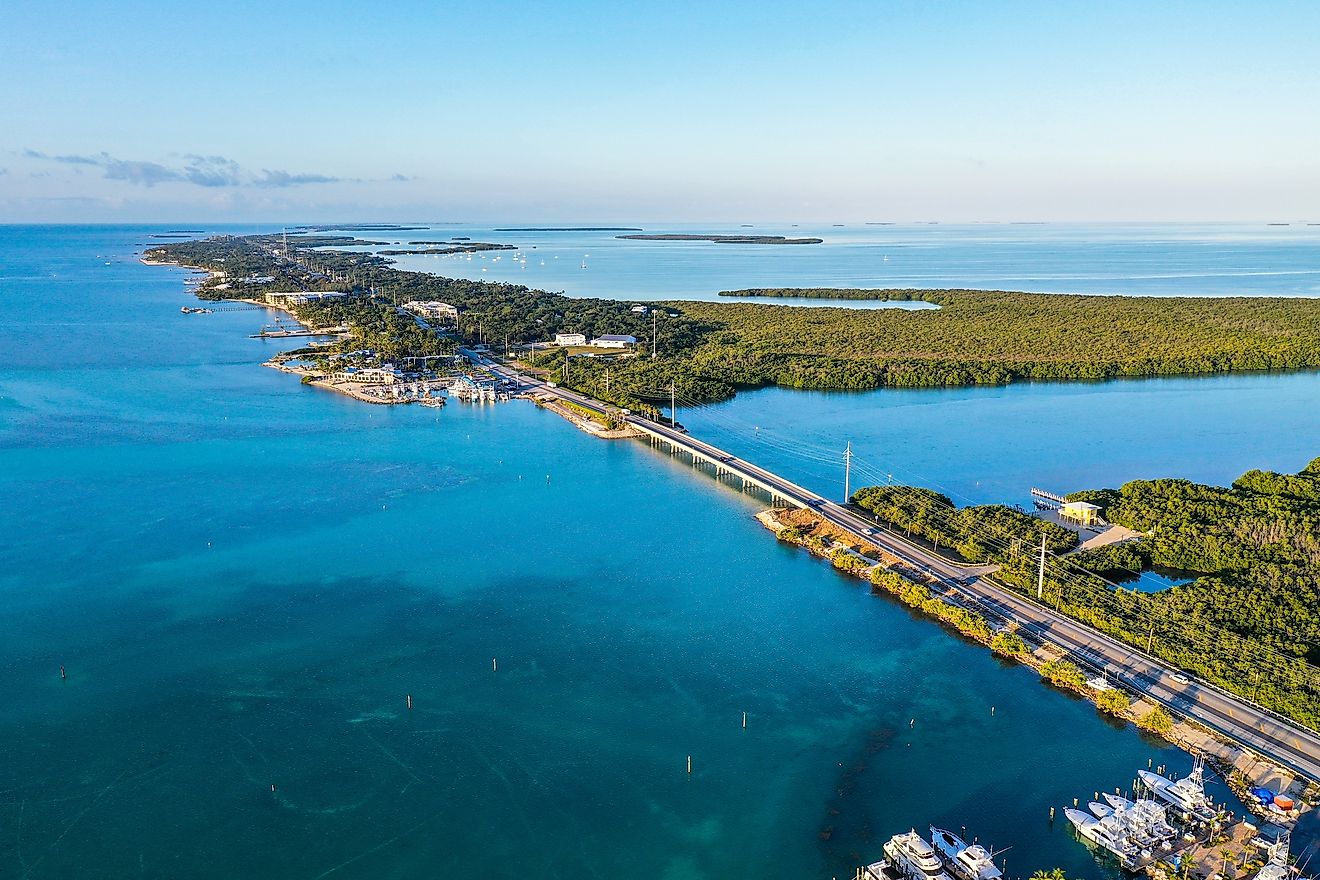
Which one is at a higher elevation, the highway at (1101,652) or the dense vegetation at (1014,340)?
the dense vegetation at (1014,340)

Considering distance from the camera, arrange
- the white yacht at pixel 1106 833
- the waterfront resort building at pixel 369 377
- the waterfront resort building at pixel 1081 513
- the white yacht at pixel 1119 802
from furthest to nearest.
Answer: the waterfront resort building at pixel 369 377, the waterfront resort building at pixel 1081 513, the white yacht at pixel 1119 802, the white yacht at pixel 1106 833

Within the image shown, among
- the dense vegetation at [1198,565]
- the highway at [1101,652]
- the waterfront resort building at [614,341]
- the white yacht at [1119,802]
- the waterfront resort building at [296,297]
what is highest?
the waterfront resort building at [296,297]

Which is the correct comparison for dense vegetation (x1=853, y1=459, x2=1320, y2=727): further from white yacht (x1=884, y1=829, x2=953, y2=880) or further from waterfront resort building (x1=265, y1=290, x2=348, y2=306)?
waterfront resort building (x1=265, y1=290, x2=348, y2=306)

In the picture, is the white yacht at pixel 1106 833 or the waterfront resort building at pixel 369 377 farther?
the waterfront resort building at pixel 369 377

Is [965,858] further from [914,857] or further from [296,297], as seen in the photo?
[296,297]

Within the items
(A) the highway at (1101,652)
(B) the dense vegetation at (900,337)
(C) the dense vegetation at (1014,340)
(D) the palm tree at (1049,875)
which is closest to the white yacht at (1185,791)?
(A) the highway at (1101,652)

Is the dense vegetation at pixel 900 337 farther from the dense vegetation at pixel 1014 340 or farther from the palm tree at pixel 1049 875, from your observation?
the palm tree at pixel 1049 875

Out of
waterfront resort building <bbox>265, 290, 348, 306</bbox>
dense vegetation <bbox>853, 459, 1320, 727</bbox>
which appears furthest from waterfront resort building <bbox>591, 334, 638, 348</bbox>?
waterfront resort building <bbox>265, 290, 348, 306</bbox>

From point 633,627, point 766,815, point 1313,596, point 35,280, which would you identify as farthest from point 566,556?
point 35,280
